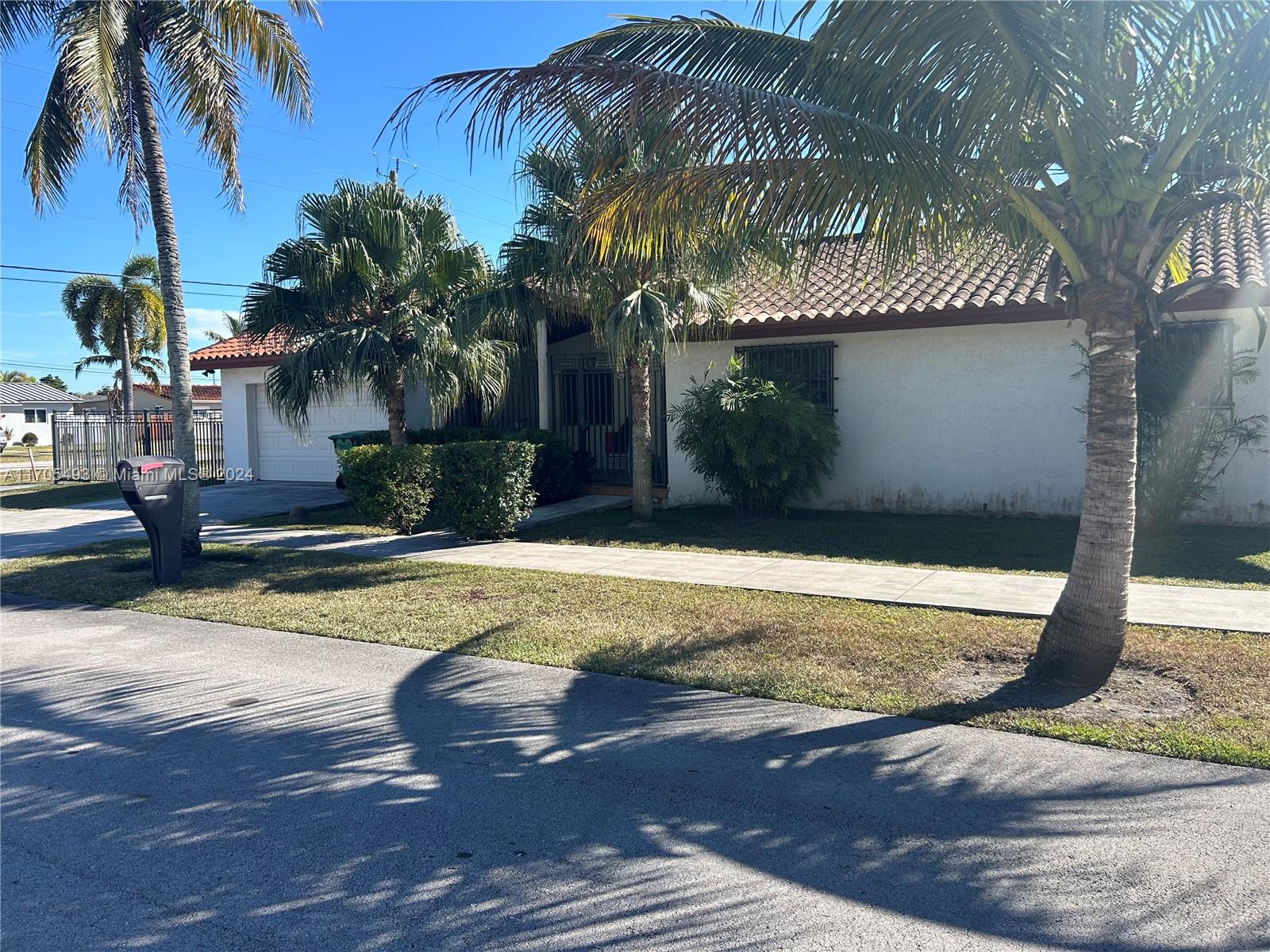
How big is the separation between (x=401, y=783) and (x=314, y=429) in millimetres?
16193

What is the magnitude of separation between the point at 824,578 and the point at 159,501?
22.0 feet

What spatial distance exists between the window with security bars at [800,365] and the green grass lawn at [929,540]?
1796 millimetres

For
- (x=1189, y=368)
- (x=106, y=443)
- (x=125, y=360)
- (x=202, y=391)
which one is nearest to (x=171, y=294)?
(x=1189, y=368)

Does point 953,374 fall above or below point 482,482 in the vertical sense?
above

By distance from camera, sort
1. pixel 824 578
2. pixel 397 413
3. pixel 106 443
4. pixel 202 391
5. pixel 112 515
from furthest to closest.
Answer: pixel 202 391, pixel 106 443, pixel 112 515, pixel 397 413, pixel 824 578

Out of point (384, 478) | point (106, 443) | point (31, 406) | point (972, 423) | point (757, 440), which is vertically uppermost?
point (31, 406)

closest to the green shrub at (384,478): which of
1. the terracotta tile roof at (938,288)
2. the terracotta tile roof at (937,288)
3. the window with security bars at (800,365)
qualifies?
the terracotta tile roof at (937,288)

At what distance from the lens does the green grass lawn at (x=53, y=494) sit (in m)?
18.2

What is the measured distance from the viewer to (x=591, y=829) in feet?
13.1

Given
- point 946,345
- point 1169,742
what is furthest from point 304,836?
point 946,345

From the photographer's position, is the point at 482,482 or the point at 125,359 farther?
the point at 125,359

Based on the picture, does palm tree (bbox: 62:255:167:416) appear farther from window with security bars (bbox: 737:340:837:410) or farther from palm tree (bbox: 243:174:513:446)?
window with security bars (bbox: 737:340:837:410)

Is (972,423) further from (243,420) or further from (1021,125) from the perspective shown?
(243,420)

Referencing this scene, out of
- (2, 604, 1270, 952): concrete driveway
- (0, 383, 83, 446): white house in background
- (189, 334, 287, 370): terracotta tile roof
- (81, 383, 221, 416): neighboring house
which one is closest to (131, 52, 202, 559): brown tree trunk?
(2, 604, 1270, 952): concrete driveway
